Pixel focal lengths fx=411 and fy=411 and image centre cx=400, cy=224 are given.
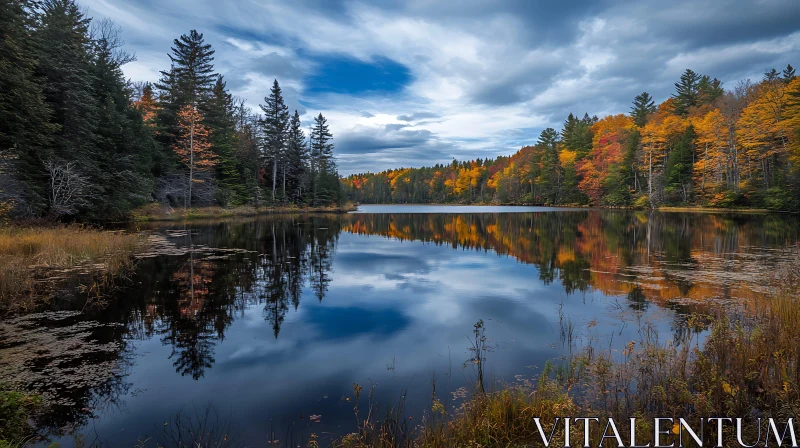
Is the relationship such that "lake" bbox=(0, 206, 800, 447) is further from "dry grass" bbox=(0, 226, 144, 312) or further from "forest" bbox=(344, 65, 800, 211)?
"forest" bbox=(344, 65, 800, 211)

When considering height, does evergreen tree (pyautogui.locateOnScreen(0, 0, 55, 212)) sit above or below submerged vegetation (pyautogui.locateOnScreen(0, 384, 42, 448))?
above

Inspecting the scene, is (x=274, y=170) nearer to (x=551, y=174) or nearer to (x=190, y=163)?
(x=190, y=163)

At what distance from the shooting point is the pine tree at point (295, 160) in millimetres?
56469

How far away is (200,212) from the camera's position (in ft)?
132

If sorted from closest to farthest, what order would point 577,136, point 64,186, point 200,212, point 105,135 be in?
1. point 64,186
2. point 105,135
3. point 200,212
4. point 577,136

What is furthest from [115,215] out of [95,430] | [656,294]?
[656,294]

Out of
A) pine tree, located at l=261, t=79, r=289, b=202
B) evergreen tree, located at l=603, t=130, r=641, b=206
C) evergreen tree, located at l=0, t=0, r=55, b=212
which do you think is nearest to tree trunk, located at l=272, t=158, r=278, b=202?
pine tree, located at l=261, t=79, r=289, b=202

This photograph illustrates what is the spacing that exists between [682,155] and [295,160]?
5061 centimetres

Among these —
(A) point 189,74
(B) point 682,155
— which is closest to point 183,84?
(A) point 189,74

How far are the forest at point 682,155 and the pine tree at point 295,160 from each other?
47578mm

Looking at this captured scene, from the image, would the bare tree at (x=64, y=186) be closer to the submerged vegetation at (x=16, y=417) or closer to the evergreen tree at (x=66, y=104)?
the evergreen tree at (x=66, y=104)

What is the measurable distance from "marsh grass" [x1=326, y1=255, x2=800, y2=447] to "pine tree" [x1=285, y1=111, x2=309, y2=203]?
53948 mm

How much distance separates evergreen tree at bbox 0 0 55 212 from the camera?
16.9 m

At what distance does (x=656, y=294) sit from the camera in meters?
10.3
